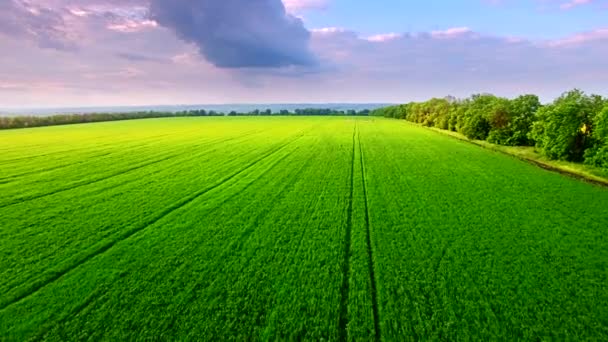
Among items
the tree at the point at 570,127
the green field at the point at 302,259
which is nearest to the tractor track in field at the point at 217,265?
the green field at the point at 302,259

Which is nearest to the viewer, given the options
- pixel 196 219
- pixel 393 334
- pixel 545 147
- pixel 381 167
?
pixel 393 334

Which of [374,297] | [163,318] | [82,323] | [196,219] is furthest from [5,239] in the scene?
[374,297]

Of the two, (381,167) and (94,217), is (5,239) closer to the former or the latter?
(94,217)

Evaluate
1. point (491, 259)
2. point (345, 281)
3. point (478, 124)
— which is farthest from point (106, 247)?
point (478, 124)

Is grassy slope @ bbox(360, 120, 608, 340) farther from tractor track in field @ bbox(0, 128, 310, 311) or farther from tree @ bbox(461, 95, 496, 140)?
tree @ bbox(461, 95, 496, 140)

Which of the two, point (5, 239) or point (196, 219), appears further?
point (196, 219)

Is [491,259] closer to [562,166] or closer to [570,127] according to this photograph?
[562,166]

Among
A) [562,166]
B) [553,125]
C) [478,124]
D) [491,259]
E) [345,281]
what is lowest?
[562,166]

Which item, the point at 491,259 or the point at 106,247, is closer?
the point at 491,259
